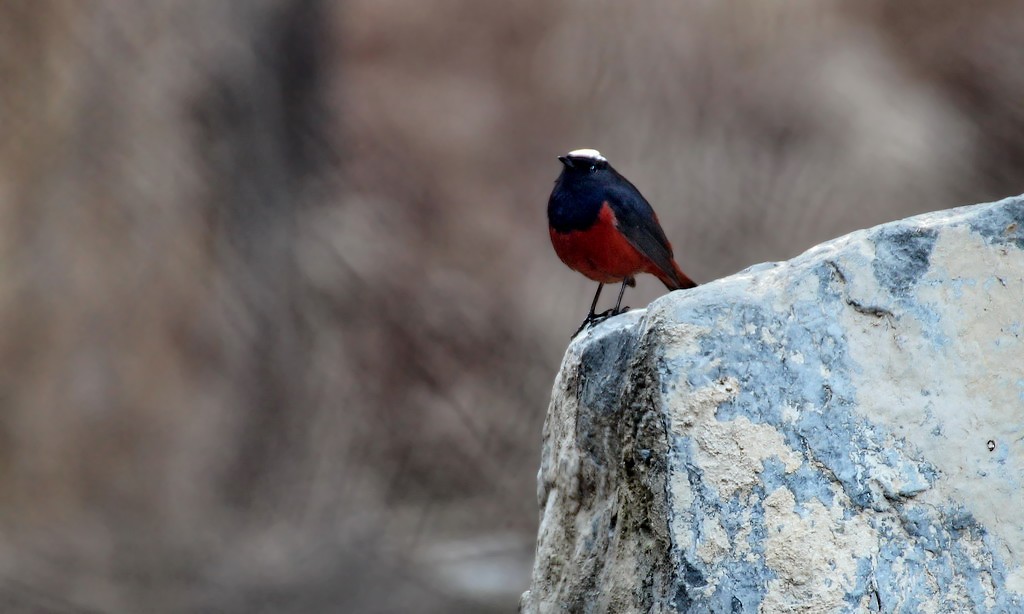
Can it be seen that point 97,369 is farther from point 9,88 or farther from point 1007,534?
point 1007,534

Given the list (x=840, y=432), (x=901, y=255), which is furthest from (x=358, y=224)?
(x=840, y=432)

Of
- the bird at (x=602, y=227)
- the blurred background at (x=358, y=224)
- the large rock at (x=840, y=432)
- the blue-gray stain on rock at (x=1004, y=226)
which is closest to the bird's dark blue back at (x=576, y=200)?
the bird at (x=602, y=227)

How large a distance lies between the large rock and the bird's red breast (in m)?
1.66

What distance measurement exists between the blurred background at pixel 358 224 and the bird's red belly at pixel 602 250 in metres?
1.99

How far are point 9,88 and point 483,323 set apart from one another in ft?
8.48

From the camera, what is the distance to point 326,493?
5660 mm

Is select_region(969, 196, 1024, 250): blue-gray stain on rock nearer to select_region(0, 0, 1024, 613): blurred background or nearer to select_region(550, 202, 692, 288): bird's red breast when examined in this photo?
select_region(550, 202, 692, 288): bird's red breast

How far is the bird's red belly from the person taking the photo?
12.3 ft

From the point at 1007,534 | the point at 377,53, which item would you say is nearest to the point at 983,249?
the point at 1007,534

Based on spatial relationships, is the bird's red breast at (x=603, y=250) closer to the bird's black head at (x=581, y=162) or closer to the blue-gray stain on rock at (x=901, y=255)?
the bird's black head at (x=581, y=162)

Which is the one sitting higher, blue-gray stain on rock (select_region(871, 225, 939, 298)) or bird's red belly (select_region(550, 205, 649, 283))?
bird's red belly (select_region(550, 205, 649, 283))

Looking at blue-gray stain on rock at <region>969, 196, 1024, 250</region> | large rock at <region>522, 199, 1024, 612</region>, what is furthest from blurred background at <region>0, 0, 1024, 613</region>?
blue-gray stain on rock at <region>969, 196, 1024, 250</region>

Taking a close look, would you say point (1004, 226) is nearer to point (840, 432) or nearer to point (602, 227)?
point (840, 432)

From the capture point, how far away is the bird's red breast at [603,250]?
147 inches
